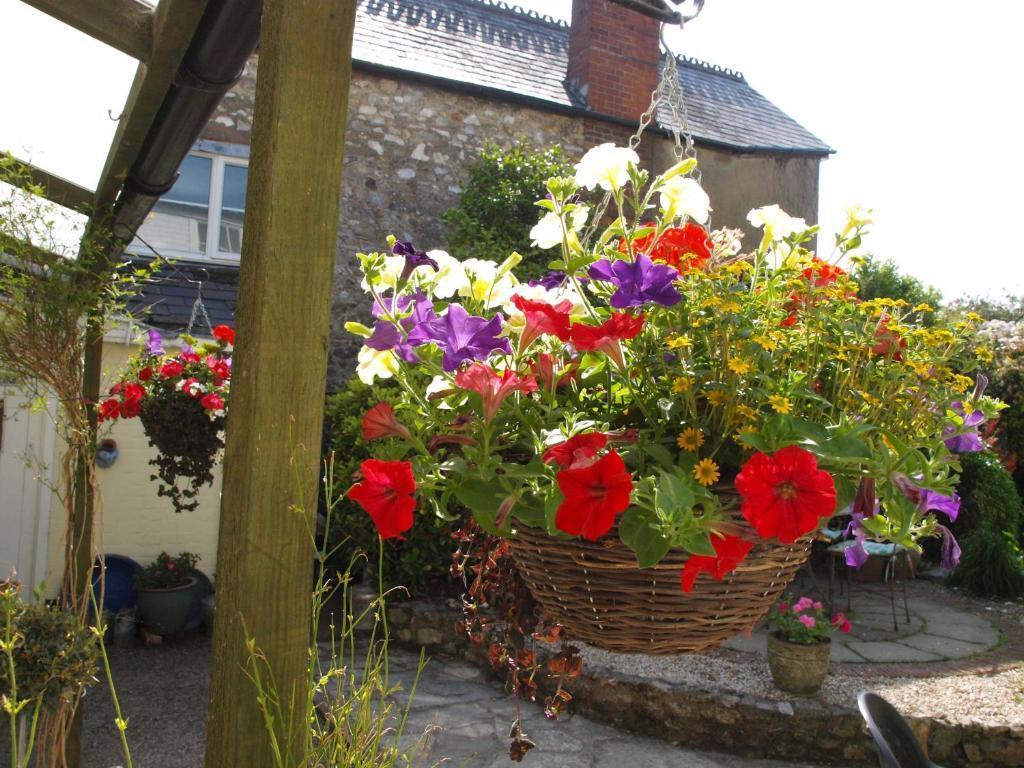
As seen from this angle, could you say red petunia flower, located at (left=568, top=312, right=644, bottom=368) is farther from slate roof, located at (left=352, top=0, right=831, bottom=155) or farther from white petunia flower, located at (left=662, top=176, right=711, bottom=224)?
slate roof, located at (left=352, top=0, right=831, bottom=155)

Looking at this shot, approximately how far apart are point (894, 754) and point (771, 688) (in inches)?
97.5

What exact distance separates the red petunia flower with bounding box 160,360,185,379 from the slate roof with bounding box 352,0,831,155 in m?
4.08

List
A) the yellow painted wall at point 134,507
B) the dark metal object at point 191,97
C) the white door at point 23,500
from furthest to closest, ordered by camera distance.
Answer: the yellow painted wall at point 134,507 < the white door at point 23,500 < the dark metal object at point 191,97

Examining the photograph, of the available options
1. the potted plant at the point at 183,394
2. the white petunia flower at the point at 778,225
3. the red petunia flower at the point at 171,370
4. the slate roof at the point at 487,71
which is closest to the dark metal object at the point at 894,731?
the white petunia flower at the point at 778,225

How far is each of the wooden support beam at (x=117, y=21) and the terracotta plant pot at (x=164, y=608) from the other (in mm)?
5003

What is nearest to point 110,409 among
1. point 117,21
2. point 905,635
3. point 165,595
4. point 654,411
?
point 117,21

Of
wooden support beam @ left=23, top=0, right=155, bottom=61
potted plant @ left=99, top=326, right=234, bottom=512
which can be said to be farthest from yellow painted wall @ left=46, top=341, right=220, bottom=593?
wooden support beam @ left=23, top=0, right=155, bottom=61

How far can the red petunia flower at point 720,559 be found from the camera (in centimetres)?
96

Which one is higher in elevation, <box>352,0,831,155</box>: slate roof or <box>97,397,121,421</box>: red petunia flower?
<box>352,0,831,155</box>: slate roof

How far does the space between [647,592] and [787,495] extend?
0.27 meters

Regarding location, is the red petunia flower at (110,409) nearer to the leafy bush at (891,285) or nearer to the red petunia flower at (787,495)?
the red petunia flower at (787,495)

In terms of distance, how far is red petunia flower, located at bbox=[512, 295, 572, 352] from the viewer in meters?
1.04

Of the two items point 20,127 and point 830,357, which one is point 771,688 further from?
point 20,127

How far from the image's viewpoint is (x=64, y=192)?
3551 mm
